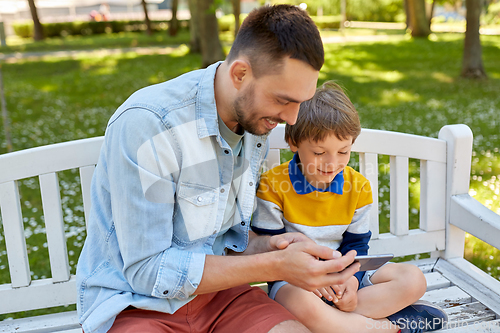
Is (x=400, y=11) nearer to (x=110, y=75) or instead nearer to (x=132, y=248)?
(x=110, y=75)

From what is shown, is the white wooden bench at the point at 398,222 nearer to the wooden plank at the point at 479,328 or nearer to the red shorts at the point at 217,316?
the wooden plank at the point at 479,328

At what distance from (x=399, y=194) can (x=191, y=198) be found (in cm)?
123

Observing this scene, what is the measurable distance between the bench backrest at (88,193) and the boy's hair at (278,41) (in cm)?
69

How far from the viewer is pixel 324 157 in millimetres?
2004

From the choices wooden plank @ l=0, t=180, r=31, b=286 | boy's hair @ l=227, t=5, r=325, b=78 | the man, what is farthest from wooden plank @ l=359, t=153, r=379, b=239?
wooden plank @ l=0, t=180, r=31, b=286

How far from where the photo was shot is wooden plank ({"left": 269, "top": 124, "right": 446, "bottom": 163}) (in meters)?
2.34

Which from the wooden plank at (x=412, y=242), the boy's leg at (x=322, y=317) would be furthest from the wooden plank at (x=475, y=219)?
the boy's leg at (x=322, y=317)

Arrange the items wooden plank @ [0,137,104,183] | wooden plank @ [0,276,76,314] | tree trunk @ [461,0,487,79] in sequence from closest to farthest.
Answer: wooden plank @ [0,137,104,183], wooden plank @ [0,276,76,314], tree trunk @ [461,0,487,79]

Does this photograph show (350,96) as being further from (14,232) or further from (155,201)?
(155,201)

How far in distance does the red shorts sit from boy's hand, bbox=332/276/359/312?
0.22m

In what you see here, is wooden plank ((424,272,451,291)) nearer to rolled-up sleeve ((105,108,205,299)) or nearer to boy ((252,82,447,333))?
boy ((252,82,447,333))

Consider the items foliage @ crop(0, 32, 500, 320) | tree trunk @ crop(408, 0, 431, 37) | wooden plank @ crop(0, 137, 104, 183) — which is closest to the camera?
wooden plank @ crop(0, 137, 104, 183)

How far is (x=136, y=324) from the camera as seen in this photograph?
1.62 meters

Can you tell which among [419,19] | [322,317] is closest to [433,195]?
[322,317]
